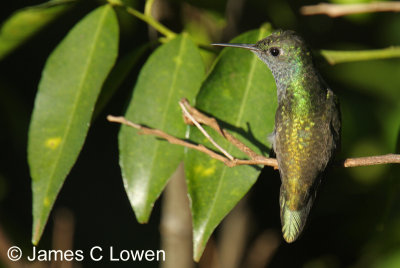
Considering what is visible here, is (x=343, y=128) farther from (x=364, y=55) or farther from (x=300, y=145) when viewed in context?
(x=364, y=55)

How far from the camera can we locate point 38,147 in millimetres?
1797

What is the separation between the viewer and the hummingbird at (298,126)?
199cm

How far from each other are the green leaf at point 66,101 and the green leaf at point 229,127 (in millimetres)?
339

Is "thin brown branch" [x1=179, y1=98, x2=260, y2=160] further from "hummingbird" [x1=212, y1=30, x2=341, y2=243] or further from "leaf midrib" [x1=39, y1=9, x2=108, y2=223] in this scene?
"leaf midrib" [x1=39, y1=9, x2=108, y2=223]

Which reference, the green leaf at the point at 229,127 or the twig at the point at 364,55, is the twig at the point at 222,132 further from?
the twig at the point at 364,55

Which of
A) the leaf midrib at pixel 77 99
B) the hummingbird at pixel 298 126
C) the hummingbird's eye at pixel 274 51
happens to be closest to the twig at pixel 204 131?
the hummingbird at pixel 298 126

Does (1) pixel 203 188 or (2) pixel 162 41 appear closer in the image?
(1) pixel 203 188

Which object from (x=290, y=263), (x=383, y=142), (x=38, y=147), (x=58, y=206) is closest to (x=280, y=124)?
(x=383, y=142)

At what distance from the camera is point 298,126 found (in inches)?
83.0

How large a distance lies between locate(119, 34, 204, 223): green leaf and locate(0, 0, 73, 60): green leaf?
1.08 ft

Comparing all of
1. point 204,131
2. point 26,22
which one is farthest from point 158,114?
point 26,22

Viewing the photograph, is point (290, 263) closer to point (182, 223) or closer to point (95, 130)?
point (182, 223)

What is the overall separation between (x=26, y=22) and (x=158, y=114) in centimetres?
52

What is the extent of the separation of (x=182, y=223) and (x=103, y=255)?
136 cm
